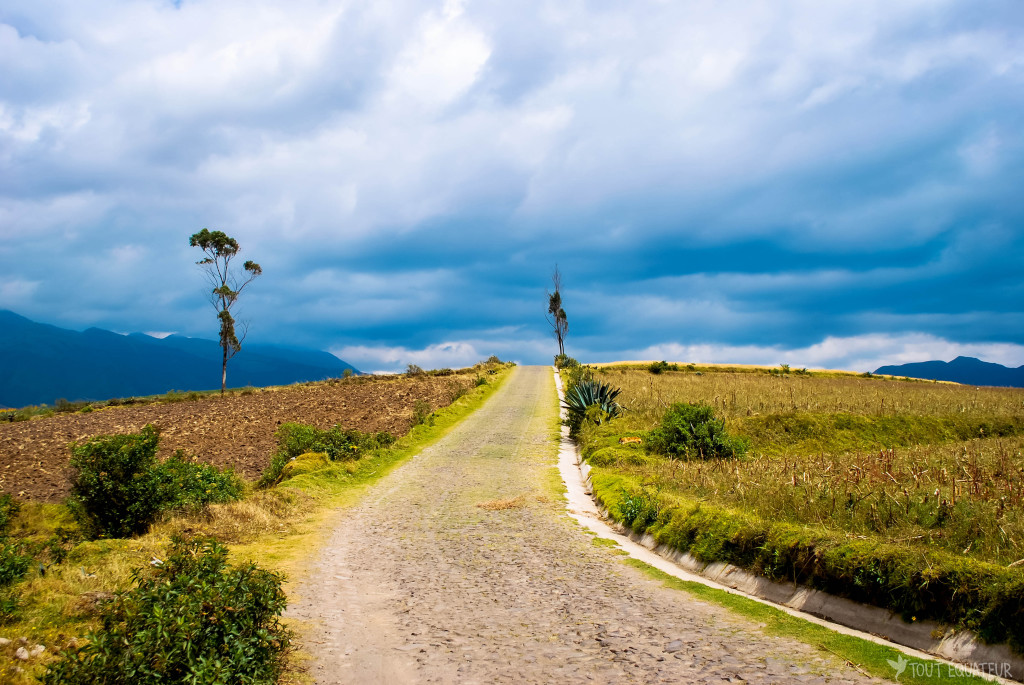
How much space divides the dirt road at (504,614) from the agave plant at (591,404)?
32.8 ft

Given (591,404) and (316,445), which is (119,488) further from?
(591,404)

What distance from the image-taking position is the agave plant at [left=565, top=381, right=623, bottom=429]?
72.3ft

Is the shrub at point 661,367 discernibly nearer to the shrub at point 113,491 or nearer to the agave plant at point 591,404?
the agave plant at point 591,404

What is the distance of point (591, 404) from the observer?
74.7 feet

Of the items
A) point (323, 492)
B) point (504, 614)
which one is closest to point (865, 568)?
point (504, 614)

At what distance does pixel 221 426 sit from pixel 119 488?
1965cm

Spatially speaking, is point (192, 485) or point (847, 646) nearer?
point (847, 646)

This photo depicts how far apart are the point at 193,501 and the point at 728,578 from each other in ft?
31.1

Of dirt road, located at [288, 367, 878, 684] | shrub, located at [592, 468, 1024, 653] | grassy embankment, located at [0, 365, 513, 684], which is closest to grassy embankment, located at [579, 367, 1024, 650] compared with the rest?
shrub, located at [592, 468, 1024, 653]

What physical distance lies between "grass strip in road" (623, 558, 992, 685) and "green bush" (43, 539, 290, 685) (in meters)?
4.75

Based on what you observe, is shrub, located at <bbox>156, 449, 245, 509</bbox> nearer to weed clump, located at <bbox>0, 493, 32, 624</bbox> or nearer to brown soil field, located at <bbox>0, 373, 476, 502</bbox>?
weed clump, located at <bbox>0, 493, 32, 624</bbox>

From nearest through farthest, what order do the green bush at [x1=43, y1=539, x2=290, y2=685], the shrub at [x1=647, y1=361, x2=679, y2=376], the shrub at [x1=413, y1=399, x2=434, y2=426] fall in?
1. the green bush at [x1=43, y1=539, x2=290, y2=685]
2. the shrub at [x1=413, y1=399, x2=434, y2=426]
3. the shrub at [x1=647, y1=361, x2=679, y2=376]

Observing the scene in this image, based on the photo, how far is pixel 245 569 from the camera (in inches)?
213

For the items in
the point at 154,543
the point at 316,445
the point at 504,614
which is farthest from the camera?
the point at 316,445
